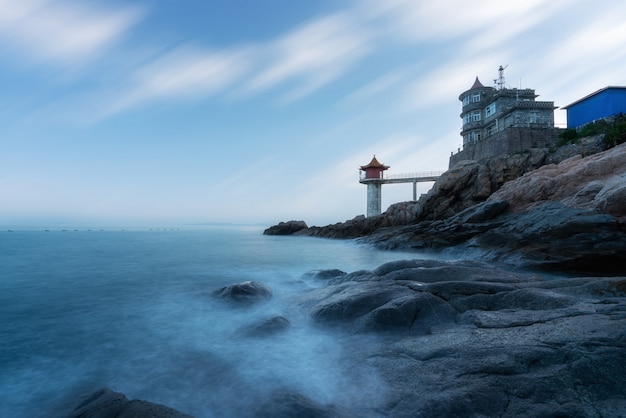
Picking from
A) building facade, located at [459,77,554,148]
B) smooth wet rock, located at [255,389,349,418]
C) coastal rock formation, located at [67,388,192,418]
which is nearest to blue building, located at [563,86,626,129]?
building facade, located at [459,77,554,148]

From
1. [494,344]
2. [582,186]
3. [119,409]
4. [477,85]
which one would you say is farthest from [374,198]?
[119,409]

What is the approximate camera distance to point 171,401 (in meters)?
4.58

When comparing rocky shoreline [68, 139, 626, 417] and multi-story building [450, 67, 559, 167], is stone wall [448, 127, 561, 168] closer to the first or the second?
multi-story building [450, 67, 559, 167]

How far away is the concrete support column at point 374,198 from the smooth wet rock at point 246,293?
39960 millimetres

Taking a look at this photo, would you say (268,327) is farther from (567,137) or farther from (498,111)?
(498,111)

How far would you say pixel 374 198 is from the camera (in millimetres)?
49250

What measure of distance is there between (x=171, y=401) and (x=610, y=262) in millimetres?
14165

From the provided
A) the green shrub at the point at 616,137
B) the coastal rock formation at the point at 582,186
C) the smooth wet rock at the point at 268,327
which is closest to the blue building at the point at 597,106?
the green shrub at the point at 616,137

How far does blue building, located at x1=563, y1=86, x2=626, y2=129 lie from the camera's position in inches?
1204

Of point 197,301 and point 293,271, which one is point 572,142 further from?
point 197,301

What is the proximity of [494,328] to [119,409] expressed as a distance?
514 centimetres

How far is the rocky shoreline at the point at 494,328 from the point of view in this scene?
3.41 m

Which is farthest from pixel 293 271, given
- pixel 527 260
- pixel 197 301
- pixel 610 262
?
pixel 610 262

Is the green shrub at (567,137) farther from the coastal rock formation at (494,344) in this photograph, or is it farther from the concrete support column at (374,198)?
the coastal rock formation at (494,344)
